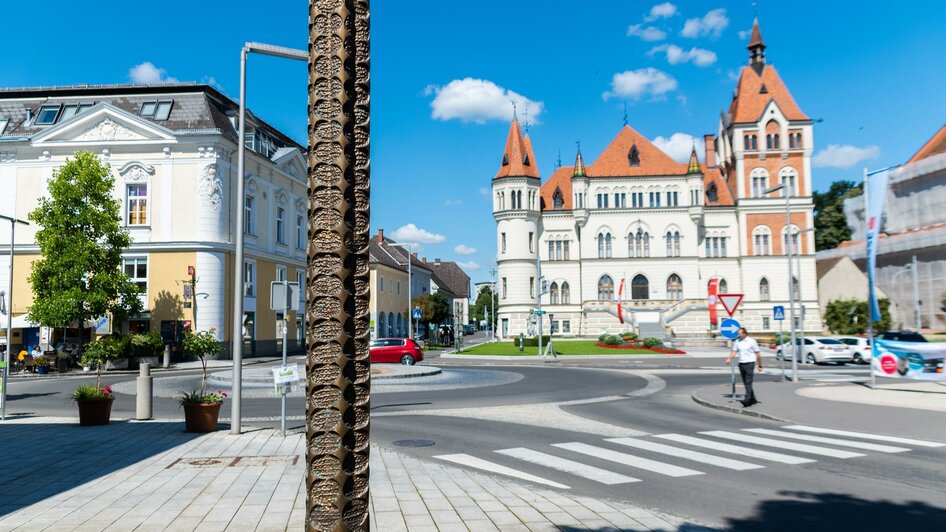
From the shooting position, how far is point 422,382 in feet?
82.3

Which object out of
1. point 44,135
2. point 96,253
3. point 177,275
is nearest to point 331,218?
point 96,253

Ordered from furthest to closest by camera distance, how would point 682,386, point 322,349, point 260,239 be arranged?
1. point 260,239
2. point 682,386
3. point 322,349

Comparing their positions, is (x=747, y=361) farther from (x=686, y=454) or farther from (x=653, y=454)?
(x=653, y=454)

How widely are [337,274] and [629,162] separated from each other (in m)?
76.7

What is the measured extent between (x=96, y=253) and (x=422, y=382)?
776 inches

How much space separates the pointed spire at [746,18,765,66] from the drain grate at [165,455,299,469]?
84642 mm

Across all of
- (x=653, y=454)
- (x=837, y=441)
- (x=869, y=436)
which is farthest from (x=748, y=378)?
(x=653, y=454)

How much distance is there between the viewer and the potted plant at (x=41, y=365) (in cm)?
3259

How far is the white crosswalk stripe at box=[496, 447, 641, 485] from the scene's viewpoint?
8.64 m

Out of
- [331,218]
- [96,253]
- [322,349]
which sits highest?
[96,253]

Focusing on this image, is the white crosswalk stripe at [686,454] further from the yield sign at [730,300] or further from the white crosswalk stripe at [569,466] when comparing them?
the yield sign at [730,300]

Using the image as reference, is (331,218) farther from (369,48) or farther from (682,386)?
(682,386)

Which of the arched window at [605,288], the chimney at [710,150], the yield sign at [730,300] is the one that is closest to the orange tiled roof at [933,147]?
the chimney at [710,150]

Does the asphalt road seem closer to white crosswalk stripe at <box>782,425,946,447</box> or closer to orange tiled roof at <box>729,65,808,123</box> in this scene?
white crosswalk stripe at <box>782,425,946,447</box>
